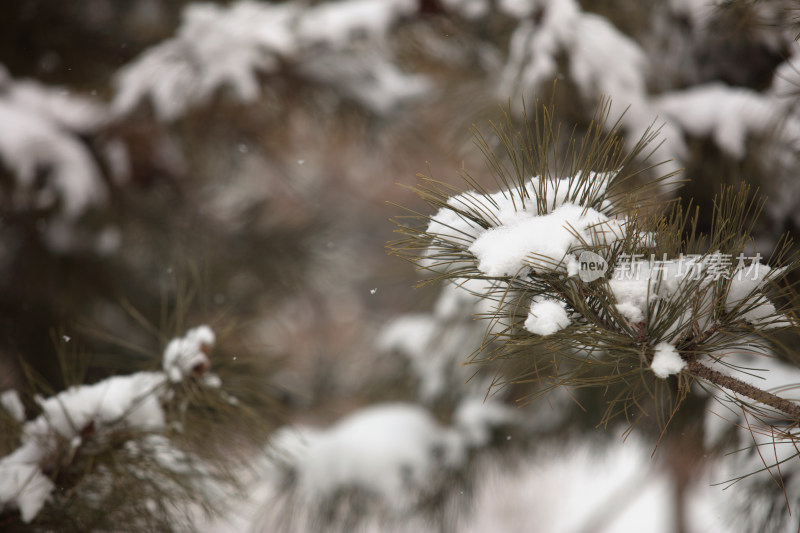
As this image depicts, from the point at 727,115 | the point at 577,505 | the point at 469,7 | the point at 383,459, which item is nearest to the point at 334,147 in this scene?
the point at 469,7

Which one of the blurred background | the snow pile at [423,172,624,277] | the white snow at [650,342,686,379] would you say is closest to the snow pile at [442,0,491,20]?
the blurred background

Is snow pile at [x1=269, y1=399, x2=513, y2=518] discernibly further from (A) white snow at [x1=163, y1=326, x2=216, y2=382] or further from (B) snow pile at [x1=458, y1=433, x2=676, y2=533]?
(B) snow pile at [x1=458, y1=433, x2=676, y2=533]

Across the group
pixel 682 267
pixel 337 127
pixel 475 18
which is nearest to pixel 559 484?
pixel 337 127

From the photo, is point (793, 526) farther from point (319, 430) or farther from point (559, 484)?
point (559, 484)

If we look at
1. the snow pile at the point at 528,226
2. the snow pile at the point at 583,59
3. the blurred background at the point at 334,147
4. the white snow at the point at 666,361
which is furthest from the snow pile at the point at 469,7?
the white snow at the point at 666,361

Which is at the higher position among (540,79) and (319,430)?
(540,79)

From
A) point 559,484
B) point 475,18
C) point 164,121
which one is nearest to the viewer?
point 475,18
